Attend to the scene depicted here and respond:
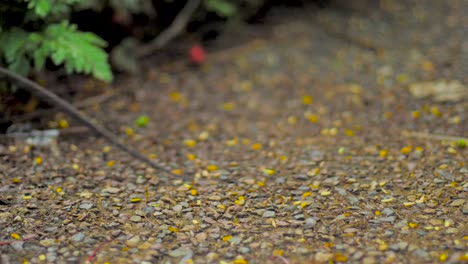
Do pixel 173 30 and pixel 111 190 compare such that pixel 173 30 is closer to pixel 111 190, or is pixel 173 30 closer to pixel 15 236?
pixel 111 190

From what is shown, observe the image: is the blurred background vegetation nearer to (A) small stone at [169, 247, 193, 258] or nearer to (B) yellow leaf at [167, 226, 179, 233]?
(B) yellow leaf at [167, 226, 179, 233]

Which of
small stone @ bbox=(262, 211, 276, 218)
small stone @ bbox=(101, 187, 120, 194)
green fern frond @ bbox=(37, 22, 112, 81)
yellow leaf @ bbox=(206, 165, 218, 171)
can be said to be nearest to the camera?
small stone @ bbox=(262, 211, 276, 218)

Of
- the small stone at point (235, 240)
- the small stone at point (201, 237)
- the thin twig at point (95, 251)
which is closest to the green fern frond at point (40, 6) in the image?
the thin twig at point (95, 251)

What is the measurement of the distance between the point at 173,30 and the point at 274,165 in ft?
7.33

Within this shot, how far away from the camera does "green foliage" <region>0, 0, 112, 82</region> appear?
3373mm

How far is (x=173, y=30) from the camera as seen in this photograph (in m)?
5.20

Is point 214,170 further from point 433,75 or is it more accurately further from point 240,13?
point 240,13

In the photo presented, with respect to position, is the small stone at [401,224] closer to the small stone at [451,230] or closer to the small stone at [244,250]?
the small stone at [451,230]

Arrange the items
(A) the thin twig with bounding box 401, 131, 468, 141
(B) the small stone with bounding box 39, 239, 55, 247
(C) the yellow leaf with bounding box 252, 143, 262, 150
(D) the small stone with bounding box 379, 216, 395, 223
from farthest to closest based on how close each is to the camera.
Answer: (C) the yellow leaf with bounding box 252, 143, 262, 150 → (A) the thin twig with bounding box 401, 131, 468, 141 → (D) the small stone with bounding box 379, 216, 395, 223 → (B) the small stone with bounding box 39, 239, 55, 247

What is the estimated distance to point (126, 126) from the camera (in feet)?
13.6

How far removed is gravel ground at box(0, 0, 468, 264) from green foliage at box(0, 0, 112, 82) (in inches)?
22.6

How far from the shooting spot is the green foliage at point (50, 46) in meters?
3.37

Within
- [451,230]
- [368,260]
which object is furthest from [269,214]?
[451,230]

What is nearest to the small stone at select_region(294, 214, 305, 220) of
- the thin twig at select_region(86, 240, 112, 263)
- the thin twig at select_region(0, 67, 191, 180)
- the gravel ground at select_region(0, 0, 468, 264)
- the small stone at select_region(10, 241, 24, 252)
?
the gravel ground at select_region(0, 0, 468, 264)
